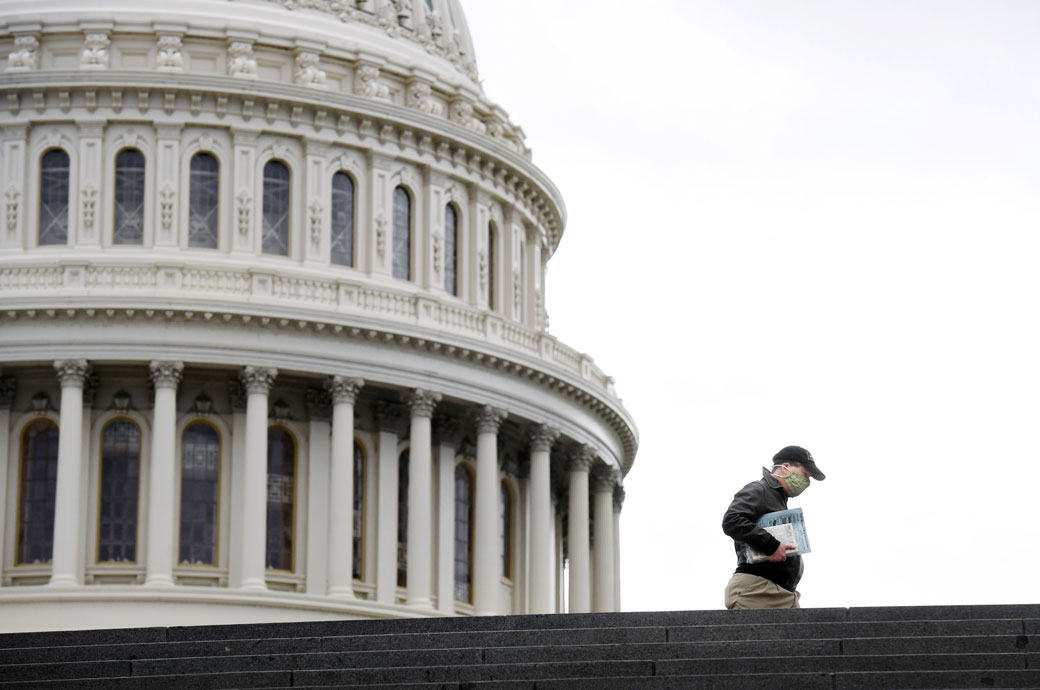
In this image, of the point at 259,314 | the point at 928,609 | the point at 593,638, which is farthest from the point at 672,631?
the point at 259,314

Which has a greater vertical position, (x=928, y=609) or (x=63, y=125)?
(x=63, y=125)

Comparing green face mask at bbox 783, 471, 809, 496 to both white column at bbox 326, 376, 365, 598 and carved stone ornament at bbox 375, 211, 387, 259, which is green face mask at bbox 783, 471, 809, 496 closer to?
white column at bbox 326, 376, 365, 598

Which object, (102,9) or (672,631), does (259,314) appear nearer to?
(102,9)

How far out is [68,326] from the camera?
57.6m

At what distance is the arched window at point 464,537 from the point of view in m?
61.5

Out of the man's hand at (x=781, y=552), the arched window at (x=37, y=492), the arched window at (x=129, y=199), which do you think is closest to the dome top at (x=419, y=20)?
→ the arched window at (x=129, y=199)

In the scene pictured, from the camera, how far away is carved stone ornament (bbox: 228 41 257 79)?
210 feet

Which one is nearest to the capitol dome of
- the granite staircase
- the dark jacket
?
the granite staircase

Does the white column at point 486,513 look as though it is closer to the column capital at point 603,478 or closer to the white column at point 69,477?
the column capital at point 603,478

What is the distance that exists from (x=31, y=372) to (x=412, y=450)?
8644 mm

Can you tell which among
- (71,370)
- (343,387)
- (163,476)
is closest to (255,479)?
Result: (163,476)

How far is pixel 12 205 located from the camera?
62.4 m

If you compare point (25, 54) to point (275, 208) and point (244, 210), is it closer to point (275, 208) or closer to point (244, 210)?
point (244, 210)

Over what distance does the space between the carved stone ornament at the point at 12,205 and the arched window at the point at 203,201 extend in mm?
4033
